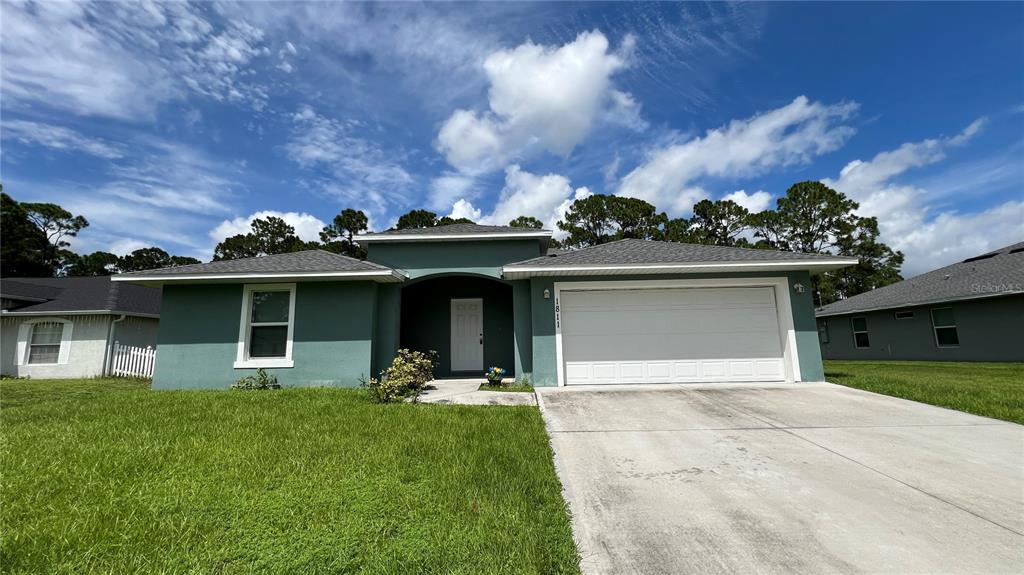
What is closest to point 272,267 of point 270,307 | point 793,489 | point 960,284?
point 270,307

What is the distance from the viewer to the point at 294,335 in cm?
912

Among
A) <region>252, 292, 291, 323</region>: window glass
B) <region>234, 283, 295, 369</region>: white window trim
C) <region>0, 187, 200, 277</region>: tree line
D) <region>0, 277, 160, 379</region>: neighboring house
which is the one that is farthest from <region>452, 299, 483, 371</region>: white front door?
<region>0, 187, 200, 277</region>: tree line

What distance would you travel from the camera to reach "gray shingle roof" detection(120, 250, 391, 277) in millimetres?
8905

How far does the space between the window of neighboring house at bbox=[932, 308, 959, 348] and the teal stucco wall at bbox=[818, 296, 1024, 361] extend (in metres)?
0.13

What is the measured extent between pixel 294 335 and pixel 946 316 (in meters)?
22.4

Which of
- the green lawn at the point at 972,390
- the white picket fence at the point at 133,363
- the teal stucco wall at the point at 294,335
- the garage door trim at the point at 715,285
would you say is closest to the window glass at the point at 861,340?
the green lawn at the point at 972,390

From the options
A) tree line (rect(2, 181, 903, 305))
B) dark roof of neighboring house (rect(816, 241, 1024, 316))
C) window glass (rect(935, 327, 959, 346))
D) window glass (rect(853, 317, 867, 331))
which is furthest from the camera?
tree line (rect(2, 181, 903, 305))

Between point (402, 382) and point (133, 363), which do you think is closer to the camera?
point (402, 382)

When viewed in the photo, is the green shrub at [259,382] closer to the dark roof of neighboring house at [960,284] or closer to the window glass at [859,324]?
the dark roof of neighboring house at [960,284]

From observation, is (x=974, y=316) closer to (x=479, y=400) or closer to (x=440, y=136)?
(x=479, y=400)

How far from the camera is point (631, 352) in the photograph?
902cm

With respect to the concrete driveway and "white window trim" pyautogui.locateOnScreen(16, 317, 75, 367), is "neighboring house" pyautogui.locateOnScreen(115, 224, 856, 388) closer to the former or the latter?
the concrete driveway

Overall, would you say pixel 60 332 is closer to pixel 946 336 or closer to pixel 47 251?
pixel 47 251

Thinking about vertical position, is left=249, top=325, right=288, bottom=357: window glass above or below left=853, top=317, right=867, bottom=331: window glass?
below
